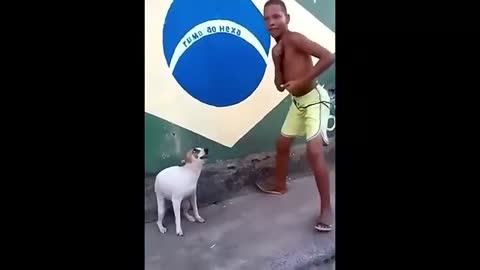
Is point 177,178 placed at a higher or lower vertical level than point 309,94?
lower

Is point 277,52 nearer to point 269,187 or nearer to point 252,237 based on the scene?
point 269,187

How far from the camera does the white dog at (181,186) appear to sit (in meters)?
1.42

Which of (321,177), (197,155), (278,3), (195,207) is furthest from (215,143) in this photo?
(278,3)

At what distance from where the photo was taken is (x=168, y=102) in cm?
144

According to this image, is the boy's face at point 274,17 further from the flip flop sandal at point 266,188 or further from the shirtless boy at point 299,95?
the flip flop sandal at point 266,188

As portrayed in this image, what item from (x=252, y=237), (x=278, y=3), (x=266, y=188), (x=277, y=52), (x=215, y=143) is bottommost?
(x=252, y=237)

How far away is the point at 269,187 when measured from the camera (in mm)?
1470

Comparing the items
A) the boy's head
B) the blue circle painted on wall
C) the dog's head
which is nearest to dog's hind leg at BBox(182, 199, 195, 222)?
the dog's head

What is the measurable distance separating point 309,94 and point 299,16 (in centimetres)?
21

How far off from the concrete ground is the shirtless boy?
32 mm

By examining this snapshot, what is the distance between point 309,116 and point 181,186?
0.38m

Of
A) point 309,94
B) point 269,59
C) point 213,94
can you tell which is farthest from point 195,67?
point 309,94

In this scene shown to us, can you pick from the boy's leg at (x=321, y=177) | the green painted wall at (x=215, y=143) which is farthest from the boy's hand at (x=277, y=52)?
the boy's leg at (x=321, y=177)
